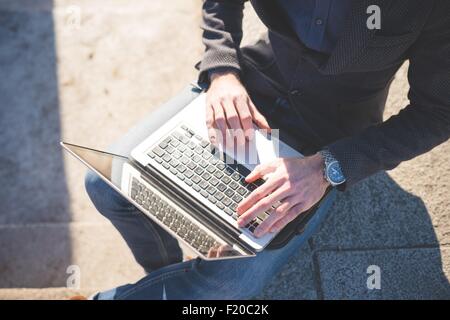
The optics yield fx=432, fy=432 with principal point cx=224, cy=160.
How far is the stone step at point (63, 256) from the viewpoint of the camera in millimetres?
2746

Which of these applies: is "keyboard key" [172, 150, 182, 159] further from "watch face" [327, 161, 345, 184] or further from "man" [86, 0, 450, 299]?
"watch face" [327, 161, 345, 184]

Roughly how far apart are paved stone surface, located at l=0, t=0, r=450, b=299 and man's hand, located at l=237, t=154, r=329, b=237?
0.74m

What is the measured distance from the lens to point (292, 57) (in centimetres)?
186

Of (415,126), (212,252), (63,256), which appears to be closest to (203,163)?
(212,252)

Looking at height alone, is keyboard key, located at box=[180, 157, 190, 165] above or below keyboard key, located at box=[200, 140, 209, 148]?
below

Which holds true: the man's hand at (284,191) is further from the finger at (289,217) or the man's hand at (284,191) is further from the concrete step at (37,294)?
the concrete step at (37,294)

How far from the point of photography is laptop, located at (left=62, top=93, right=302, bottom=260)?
5.33 feet

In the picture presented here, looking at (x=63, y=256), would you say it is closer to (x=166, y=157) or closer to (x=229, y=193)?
(x=166, y=157)

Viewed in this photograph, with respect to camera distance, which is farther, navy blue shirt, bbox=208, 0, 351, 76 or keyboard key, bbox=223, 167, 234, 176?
keyboard key, bbox=223, 167, 234, 176

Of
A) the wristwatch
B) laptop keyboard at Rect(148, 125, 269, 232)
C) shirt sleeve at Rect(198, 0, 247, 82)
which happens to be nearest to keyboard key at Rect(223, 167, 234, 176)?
laptop keyboard at Rect(148, 125, 269, 232)

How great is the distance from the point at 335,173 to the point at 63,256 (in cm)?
194

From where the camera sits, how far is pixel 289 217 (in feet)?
5.43

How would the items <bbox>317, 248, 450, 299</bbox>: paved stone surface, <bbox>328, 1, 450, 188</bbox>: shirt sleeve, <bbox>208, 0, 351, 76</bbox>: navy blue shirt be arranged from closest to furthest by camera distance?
1. <bbox>328, 1, 450, 188</bbox>: shirt sleeve
2. <bbox>208, 0, 351, 76</bbox>: navy blue shirt
3. <bbox>317, 248, 450, 299</bbox>: paved stone surface
